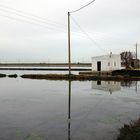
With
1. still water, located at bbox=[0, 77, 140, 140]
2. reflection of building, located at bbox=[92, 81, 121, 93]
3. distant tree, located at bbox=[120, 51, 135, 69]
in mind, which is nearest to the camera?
still water, located at bbox=[0, 77, 140, 140]

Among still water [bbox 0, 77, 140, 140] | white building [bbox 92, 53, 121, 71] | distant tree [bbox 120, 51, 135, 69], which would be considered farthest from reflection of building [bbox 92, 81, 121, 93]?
distant tree [bbox 120, 51, 135, 69]

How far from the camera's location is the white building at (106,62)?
5209 centimetres

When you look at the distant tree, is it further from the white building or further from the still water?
the still water

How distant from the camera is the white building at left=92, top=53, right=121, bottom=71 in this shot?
171ft

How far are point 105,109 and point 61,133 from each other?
578 centimetres

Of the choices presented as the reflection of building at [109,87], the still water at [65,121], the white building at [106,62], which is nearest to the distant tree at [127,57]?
the white building at [106,62]

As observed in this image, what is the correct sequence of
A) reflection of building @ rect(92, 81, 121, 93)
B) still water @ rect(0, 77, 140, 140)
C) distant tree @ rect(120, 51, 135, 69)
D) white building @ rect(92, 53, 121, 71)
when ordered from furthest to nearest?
distant tree @ rect(120, 51, 135, 69)
white building @ rect(92, 53, 121, 71)
reflection of building @ rect(92, 81, 121, 93)
still water @ rect(0, 77, 140, 140)

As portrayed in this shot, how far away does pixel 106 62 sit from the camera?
52.5 m

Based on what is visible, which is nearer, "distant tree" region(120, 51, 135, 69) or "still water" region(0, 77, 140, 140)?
"still water" region(0, 77, 140, 140)

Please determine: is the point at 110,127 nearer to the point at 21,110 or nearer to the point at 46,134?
the point at 46,134

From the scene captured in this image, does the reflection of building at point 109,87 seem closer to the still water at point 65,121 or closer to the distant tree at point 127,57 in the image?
the still water at point 65,121

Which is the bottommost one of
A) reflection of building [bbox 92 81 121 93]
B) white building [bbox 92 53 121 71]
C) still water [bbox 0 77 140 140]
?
still water [bbox 0 77 140 140]

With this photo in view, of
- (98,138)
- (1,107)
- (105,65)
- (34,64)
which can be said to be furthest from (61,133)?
(34,64)

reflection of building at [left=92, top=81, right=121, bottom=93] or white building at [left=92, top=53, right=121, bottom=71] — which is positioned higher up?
white building at [left=92, top=53, right=121, bottom=71]
